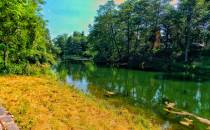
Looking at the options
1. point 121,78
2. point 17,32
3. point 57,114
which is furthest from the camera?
point 121,78

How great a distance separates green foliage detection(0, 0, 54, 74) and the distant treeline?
39.1 m

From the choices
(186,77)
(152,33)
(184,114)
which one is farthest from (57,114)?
(152,33)

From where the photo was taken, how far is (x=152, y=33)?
279ft

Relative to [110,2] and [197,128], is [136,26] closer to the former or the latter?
[110,2]

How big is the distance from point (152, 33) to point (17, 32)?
56483 mm

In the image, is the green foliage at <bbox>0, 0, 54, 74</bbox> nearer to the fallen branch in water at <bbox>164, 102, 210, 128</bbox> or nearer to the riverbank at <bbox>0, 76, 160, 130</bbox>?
the riverbank at <bbox>0, 76, 160, 130</bbox>

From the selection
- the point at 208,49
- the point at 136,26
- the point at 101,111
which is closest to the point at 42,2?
the point at 101,111

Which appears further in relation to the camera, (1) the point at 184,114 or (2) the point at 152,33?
(2) the point at 152,33

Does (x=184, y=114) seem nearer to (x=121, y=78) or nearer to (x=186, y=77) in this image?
(x=121, y=78)

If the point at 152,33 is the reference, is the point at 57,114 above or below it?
below

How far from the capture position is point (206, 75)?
56.1m

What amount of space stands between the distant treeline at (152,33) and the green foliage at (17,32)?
128ft

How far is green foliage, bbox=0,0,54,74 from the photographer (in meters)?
30.9

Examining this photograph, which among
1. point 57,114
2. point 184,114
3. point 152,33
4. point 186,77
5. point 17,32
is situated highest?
point 152,33
